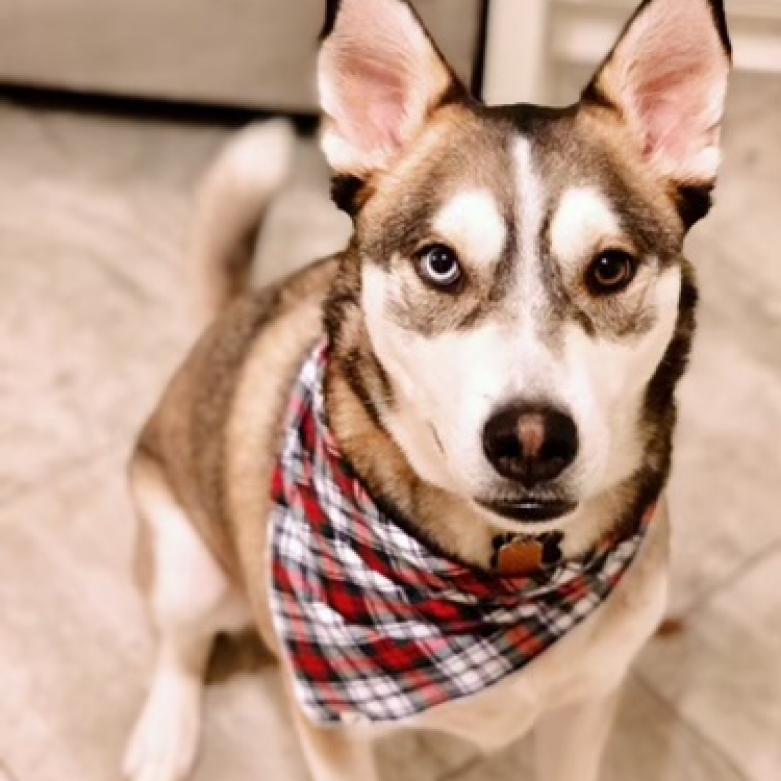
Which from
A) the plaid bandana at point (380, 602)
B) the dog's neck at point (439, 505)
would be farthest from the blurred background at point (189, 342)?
the dog's neck at point (439, 505)

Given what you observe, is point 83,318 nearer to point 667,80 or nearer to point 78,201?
point 78,201

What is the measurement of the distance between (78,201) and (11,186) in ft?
0.46

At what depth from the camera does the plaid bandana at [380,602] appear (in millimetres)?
1415

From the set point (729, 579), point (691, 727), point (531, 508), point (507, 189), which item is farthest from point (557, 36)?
point (531, 508)

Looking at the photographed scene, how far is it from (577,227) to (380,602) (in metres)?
0.47

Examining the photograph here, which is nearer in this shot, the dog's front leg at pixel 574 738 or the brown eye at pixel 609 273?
the brown eye at pixel 609 273

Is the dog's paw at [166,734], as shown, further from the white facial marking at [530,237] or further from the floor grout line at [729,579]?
the white facial marking at [530,237]

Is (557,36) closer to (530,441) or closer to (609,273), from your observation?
(609,273)

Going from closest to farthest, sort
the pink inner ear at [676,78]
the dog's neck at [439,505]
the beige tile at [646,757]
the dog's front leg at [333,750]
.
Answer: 1. the pink inner ear at [676,78]
2. the dog's neck at [439,505]
3. the dog's front leg at [333,750]
4. the beige tile at [646,757]

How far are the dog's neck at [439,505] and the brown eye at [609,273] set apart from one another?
0.27m

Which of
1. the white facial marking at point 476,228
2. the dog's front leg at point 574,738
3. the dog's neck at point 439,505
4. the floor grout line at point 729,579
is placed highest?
the white facial marking at point 476,228

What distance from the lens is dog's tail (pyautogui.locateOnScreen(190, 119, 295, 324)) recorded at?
1.87m

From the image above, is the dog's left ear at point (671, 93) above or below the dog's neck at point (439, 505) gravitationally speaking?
above

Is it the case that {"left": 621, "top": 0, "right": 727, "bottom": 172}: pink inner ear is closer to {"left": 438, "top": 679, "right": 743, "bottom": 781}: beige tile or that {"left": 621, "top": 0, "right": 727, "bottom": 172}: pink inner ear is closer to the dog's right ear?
the dog's right ear
